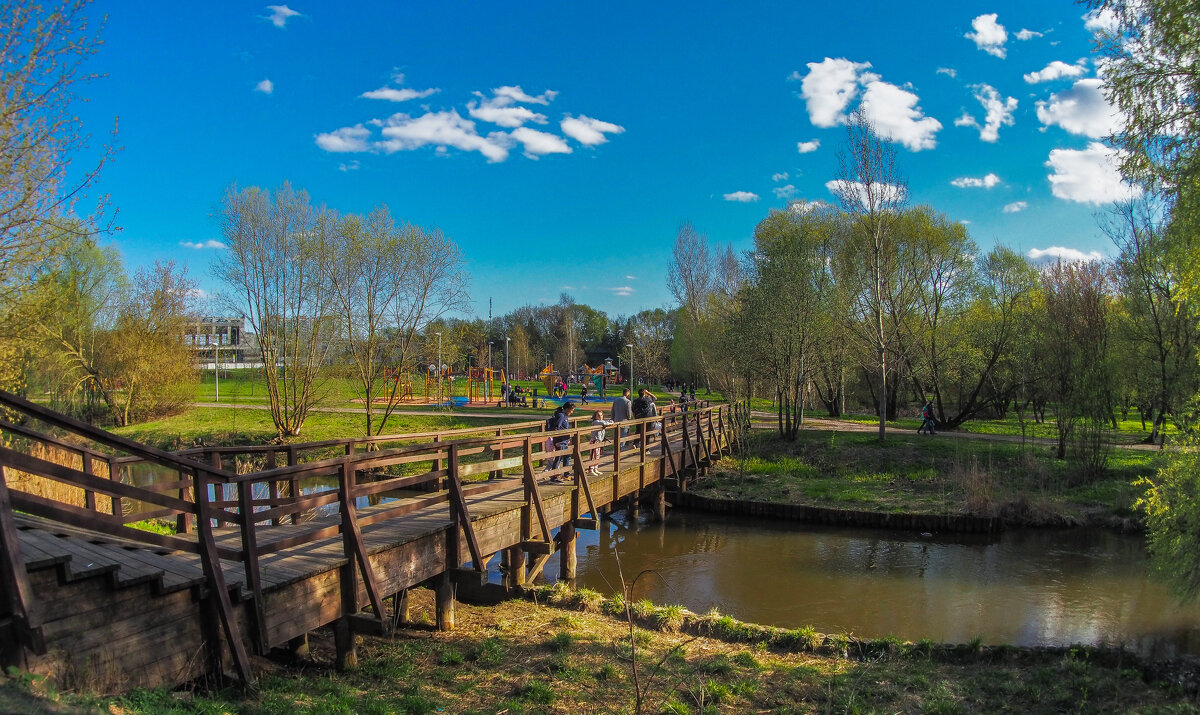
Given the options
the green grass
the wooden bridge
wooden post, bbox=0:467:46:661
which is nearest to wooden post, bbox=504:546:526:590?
the wooden bridge

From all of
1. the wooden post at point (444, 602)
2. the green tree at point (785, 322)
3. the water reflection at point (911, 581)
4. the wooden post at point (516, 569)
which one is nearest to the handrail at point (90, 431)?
the wooden post at point (444, 602)

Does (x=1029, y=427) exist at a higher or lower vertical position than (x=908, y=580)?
higher

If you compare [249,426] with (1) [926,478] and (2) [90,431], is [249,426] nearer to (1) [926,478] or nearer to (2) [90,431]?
(1) [926,478]

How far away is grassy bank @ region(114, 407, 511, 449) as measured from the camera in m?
29.6

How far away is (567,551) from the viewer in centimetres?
1187

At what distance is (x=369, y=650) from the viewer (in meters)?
7.18

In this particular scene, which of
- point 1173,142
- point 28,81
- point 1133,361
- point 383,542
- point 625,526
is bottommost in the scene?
point 625,526

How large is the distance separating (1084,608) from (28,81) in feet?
60.6

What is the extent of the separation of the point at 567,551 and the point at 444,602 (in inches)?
157

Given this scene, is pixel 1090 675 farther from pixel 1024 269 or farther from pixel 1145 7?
pixel 1024 269

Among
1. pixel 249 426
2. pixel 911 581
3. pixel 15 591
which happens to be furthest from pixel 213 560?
pixel 249 426

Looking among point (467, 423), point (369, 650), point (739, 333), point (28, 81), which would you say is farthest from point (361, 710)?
point (467, 423)

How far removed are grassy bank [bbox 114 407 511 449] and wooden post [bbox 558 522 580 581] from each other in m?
18.5

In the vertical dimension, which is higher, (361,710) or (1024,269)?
(1024,269)
